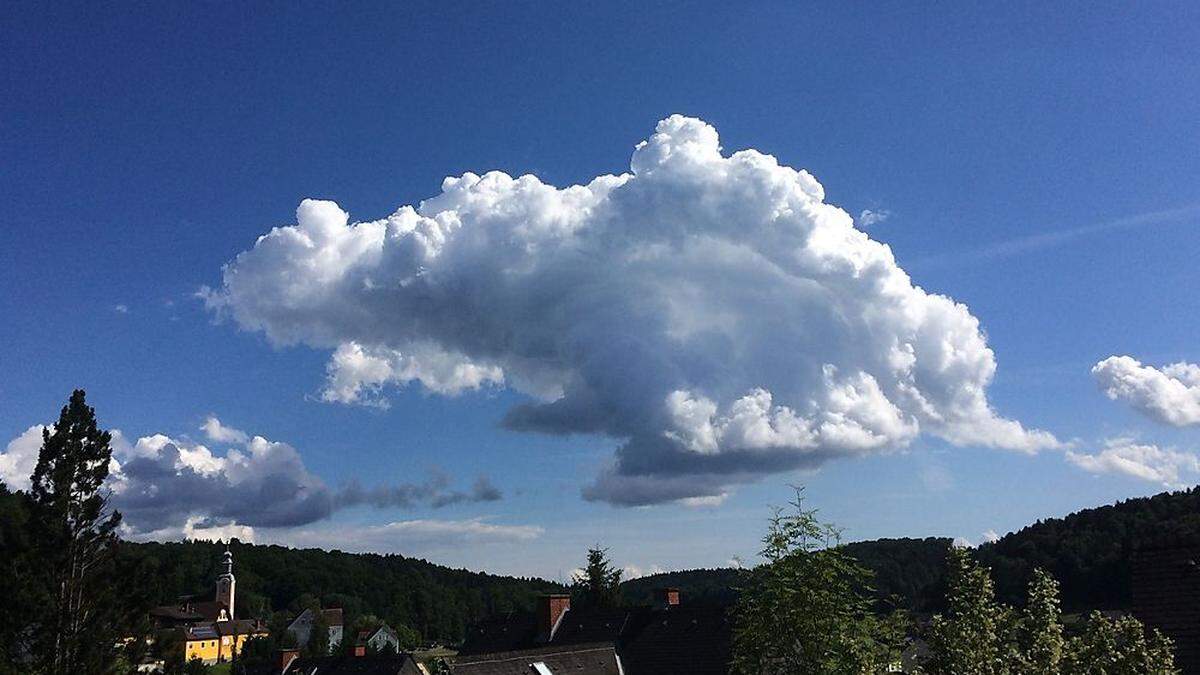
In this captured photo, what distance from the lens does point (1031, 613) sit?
11766 millimetres

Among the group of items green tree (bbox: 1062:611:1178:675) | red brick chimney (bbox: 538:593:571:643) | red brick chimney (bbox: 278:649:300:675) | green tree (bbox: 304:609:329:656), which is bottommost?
green tree (bbox: 304:609:329:656)

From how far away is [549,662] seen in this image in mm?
43438

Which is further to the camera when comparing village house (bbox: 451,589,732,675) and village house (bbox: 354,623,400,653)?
village house (bbox: 354,623,400,653)

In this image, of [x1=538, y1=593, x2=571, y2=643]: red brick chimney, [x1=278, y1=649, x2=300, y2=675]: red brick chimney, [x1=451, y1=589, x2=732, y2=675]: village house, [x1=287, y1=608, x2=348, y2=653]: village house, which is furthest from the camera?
[x1=287, y1=608, x2=348, y2=653]: village house

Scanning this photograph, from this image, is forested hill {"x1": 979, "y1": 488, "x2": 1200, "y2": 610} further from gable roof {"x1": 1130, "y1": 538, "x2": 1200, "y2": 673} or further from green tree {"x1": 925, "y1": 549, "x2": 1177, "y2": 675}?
green tree {"x1": 925, "y1": 549, "x2": 1177, "y2": 675}

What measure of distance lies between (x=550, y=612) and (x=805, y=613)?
46.6m

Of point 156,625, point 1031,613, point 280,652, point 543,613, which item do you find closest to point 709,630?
point 543,613

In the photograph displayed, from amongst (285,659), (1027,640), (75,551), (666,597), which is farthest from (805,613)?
(285,659)

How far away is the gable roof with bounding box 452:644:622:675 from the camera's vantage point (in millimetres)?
39781

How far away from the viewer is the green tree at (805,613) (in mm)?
16109

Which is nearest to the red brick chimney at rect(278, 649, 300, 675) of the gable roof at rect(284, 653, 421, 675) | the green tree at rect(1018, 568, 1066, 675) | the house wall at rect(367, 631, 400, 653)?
the gable roof at rect(284, 653, 421, 675)

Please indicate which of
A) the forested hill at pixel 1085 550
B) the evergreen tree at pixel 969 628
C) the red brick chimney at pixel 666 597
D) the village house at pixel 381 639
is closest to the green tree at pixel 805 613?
the evergreen tree at pixel 969 628

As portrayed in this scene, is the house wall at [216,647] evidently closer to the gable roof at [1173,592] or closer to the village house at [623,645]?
the village house at [623,645]

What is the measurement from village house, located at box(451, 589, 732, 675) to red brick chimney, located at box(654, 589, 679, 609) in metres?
0.09
